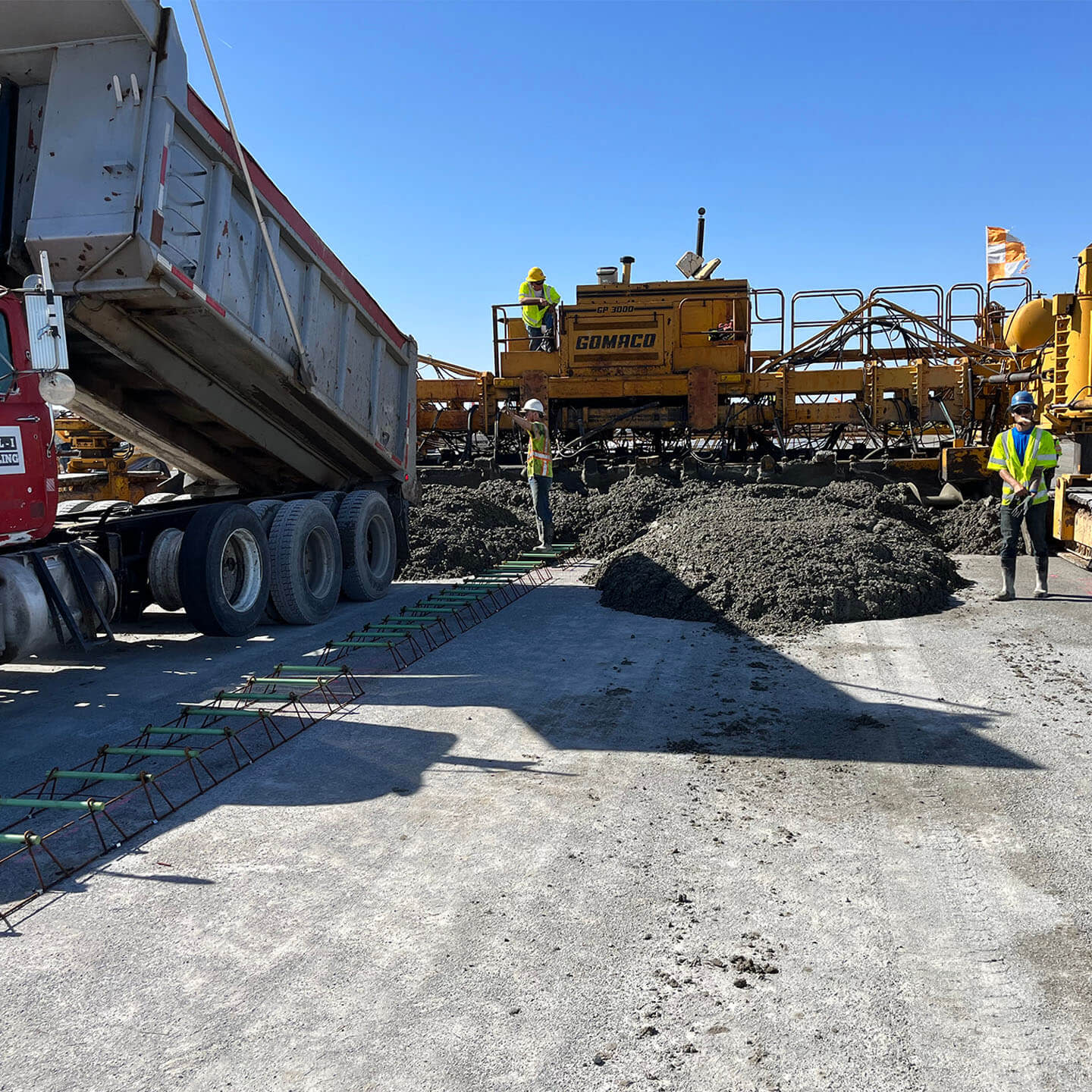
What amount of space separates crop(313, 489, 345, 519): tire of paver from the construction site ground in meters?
3.75

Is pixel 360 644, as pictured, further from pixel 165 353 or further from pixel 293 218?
pixel 293 218

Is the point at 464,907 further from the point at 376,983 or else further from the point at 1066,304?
the point at 1066,304

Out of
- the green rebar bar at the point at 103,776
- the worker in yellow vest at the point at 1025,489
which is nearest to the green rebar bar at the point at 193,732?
the green rebar bar at the point at 103,776

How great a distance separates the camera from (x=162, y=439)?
9.38 meters

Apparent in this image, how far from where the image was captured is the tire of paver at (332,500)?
9.95 m

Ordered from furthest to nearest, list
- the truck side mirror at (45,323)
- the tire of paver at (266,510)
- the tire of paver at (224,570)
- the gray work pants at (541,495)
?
1. the gray work pants at (541,495)
2. the tire of paver at (266,510)
3. the tire of paver at (224,570)
4. the truck side mirror at (45,323)

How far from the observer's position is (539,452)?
40.9 feet

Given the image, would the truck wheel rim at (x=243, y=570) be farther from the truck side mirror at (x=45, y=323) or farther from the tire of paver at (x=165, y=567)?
the truck side mirror at (x=45, y=323)

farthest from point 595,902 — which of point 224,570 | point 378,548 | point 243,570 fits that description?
point 378,548

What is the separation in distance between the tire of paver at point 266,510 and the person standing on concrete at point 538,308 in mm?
8683

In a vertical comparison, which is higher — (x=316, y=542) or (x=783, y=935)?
(x=316, y=542)

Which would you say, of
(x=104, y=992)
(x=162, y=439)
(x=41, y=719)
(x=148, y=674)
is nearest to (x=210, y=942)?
(x=104, y=992)

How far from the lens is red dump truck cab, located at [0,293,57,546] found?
20.6 feet

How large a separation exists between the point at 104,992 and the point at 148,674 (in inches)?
174
